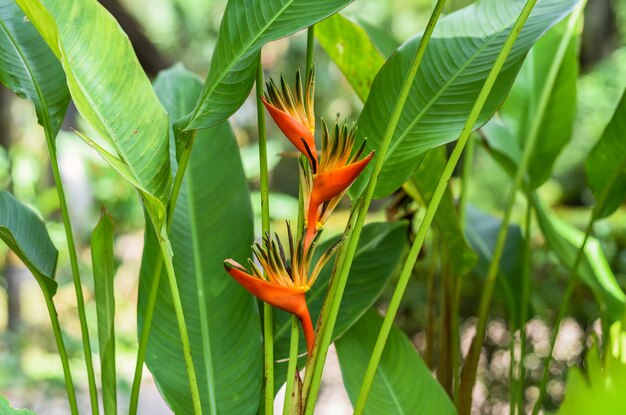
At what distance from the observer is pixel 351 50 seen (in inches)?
26.3

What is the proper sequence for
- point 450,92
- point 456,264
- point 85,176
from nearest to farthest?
point 450,92 < point 456,264 < point 85,176

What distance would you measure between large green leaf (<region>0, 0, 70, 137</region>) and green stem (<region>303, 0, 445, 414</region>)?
29cm

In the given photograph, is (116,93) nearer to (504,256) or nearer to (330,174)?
(330,174)

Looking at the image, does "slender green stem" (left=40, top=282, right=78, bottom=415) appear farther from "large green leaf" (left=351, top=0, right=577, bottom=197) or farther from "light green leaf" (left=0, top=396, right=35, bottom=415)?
"large green leaf" (left=351, top=0, right=577, bottom=197)

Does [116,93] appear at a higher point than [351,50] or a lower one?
lower

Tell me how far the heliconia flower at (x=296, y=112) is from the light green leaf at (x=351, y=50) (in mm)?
173

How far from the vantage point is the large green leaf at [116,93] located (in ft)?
1.58

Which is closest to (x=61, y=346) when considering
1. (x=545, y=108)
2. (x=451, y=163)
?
(x=451, y=163)

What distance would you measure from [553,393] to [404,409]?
3.44ft

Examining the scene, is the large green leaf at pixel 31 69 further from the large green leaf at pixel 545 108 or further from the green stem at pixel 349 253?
the large green leaf at pixel 545 108

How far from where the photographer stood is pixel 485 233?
0.99 m

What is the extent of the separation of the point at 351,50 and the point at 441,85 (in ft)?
0.38

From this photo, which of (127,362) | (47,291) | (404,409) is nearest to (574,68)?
(404,409)

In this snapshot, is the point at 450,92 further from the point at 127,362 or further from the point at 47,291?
the point at 127,362
